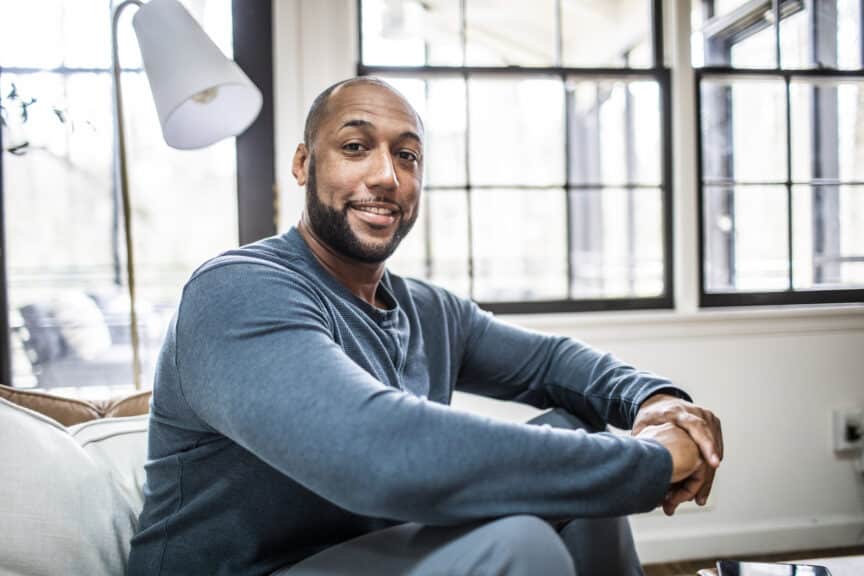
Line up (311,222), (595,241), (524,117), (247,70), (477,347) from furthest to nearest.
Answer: (524,117) < (595,241) < (247,70) < (477,347) < (311,222)

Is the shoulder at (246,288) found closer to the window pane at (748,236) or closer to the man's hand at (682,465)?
the man's hand at (682,465)

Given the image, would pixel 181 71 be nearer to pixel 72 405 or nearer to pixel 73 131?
pixel 73 131

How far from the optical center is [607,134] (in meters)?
7.52

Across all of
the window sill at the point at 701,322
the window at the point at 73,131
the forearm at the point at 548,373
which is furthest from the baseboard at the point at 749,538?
the window at the point at 73,131

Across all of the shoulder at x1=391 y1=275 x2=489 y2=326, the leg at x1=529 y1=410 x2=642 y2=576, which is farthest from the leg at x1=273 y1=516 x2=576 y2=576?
the shoulder at x1=391 y1=275 x2=489 y2=326

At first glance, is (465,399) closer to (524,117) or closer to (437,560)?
(437,560)

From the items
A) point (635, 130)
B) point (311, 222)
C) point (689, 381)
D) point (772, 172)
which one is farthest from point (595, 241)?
point (311, 222)

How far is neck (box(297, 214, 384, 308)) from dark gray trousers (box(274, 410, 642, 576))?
500 mm

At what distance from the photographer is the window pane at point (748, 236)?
8.95 feet

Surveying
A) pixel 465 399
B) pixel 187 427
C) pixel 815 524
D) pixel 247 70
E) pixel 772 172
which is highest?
pixel 247 70

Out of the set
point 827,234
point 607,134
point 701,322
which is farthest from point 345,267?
point 607,134

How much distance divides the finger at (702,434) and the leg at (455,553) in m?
0.35

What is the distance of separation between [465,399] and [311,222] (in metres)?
1.20

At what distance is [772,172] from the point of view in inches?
113
